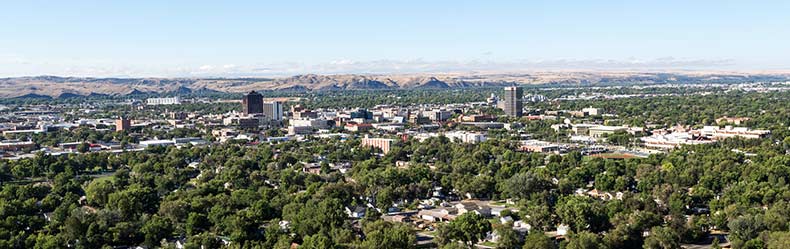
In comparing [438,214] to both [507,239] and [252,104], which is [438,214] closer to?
[507,239]

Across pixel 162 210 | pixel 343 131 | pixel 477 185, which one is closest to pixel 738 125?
pixel 343 131

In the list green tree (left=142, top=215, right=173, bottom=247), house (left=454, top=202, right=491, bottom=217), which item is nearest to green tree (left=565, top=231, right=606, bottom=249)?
house (left=454, top=202, right=491, bottom=217)

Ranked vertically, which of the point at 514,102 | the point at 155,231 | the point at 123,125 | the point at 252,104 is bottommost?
the point at 123,125

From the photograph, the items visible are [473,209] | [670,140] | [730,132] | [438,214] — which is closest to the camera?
[438,214]

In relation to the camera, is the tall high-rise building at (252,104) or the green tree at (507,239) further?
the tall high-rise building at (252,104)

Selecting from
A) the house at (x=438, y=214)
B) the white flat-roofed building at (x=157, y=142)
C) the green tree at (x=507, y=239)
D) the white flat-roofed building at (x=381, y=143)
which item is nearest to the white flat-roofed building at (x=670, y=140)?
the white flat-roofed building at (x=381, y=143)

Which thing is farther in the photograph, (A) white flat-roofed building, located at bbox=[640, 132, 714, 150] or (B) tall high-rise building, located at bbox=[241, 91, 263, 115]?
(B) tall high-rise building, located at bbox=[241, 91, 263, 115]

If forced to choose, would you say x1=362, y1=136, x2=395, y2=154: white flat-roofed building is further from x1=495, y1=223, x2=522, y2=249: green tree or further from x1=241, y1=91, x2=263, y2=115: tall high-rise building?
x1=241, y1=91, x2=263, y2=115: tall high-rise building

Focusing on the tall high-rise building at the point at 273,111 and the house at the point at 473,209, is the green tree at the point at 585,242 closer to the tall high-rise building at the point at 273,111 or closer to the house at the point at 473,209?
the house at the point at 473,209

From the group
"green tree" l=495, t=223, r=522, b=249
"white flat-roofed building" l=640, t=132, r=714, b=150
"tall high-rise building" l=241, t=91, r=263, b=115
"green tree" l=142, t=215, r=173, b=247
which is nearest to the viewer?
"green tree" l=495, t=223, r=522, b=249


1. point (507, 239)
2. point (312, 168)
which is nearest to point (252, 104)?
point (312, 168)
